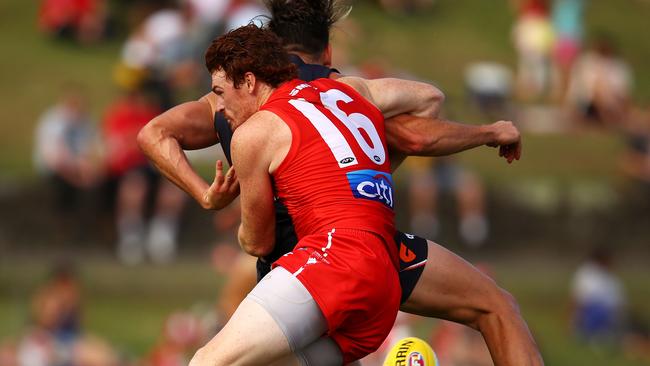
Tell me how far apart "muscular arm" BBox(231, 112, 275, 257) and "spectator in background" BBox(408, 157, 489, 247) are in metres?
8.71

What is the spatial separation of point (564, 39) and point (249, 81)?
1142 cm

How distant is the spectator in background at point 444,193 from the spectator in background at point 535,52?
7.15 ft

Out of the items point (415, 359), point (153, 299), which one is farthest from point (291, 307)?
point (153, 299)

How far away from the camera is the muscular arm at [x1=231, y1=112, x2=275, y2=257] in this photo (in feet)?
17.3

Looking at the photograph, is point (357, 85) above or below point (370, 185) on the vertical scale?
above

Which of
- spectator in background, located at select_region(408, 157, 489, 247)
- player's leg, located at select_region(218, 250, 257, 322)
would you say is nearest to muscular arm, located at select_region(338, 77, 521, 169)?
player's leg, located at select_region(218, 250, 257, 322)

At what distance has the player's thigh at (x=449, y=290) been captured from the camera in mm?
5801

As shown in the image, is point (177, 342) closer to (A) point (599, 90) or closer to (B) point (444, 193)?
(B) point (444, 193)

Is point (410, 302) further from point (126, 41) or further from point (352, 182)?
point (126, 41)

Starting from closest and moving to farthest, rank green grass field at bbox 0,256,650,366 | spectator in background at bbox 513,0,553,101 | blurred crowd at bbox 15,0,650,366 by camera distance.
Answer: blurred crowd at bbox 15,0,650,366 < green grass field at bbox 0,256,650,366 < spectator in background at bbox 513,0,553,101

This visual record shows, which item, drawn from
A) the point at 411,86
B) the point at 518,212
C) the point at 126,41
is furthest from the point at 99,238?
the point at 411,86

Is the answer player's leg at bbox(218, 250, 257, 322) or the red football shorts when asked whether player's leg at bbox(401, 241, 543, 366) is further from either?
player's leg at bbox(218, 250, 257, 322)

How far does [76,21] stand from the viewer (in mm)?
15867

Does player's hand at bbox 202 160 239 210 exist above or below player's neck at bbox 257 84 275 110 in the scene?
below
